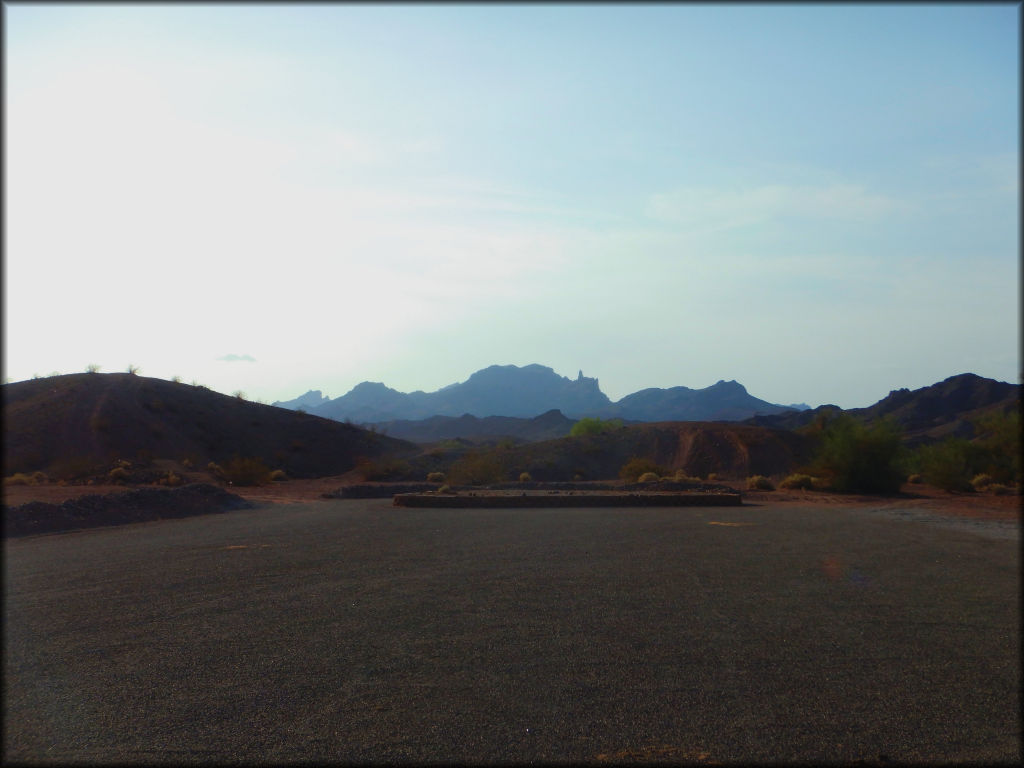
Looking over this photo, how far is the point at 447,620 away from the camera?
9383mm

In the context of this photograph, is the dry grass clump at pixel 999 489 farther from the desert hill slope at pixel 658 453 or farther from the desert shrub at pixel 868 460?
the desert hill slope at pixel 658 453

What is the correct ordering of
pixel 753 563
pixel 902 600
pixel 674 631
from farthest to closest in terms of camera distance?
1. pixel 753 563
2. pixel 902 600
3. pixel 674 631

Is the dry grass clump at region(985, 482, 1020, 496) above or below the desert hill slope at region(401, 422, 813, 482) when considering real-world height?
below

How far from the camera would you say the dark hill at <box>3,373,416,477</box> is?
39.2 metres

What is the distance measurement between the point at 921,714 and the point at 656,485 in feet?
105

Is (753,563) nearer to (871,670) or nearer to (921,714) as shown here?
(871,670)

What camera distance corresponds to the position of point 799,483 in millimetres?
36906

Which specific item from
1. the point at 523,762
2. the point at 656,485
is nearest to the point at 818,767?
the point at 523,762

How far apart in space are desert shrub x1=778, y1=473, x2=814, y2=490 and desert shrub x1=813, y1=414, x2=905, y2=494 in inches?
105

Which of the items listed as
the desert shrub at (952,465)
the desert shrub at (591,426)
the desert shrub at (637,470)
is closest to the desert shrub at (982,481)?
the desert shrub at (952,465)

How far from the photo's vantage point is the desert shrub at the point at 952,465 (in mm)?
30344

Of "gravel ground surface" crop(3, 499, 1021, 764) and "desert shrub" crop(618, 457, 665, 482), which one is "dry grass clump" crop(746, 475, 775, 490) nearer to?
"desert shrub" crop(618, 457, 665, 482)

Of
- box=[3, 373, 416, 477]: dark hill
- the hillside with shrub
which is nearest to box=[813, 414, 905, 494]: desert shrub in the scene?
the hillside with shrub

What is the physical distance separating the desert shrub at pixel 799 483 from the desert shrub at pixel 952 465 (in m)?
5.72
